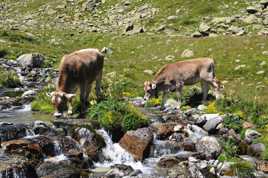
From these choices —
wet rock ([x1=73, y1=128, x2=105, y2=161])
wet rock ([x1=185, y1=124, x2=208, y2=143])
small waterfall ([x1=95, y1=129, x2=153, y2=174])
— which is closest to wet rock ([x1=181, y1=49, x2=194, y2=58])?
wet rock ([x1=185, y1=124, x2=208, y2=143])

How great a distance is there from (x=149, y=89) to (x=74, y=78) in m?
4.75

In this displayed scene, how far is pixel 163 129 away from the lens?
2103 cm

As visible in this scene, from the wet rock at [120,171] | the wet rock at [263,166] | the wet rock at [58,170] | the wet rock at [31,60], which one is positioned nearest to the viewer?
the wet rock at [58,170]

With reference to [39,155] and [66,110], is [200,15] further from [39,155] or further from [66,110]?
[39,155]

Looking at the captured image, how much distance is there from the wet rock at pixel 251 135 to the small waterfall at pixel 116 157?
4.09 meters

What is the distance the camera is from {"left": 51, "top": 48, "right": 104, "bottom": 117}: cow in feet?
70.7

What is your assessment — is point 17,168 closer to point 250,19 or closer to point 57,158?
point 57,158

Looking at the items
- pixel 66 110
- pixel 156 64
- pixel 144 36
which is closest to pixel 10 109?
pixel 66 110

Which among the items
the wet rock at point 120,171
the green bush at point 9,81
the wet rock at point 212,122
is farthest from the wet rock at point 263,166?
the green bush at point 9,81

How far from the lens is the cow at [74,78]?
21561 millimetres

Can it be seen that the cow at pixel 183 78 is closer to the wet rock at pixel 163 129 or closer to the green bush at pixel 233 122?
the green bush at pixel 233 122

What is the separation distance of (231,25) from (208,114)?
2388 centimetres

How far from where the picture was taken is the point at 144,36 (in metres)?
46.7

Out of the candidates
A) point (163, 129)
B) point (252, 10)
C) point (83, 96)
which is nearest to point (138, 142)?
point (163, 129)
